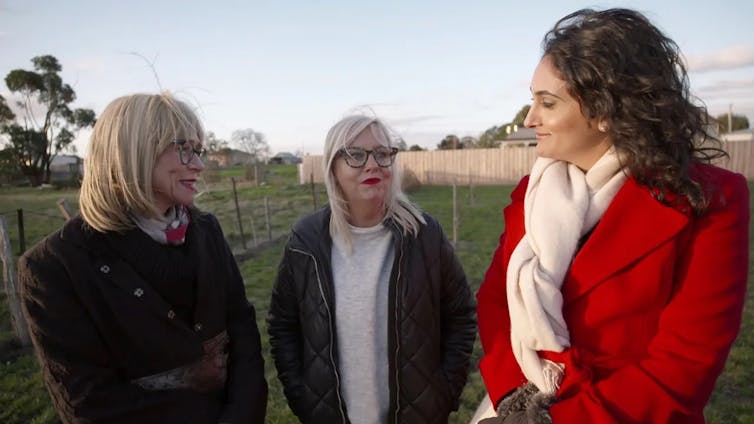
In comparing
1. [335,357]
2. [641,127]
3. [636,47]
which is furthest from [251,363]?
[636,47]

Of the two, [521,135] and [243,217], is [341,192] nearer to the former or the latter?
[243,217]

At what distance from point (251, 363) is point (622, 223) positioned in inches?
62.6

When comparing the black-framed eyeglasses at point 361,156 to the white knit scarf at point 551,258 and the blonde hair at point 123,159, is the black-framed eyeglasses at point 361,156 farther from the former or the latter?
the white knit scarf at point 551,258

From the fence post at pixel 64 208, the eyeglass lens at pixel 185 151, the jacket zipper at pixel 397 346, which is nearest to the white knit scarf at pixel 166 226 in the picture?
the eyeglass lens at pixel 185 151

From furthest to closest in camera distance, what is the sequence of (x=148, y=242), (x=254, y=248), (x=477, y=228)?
1. (x=477, y=228)
2. (x=254, y=248)
3. (x=148, y=242)

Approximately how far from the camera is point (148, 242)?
1722mm

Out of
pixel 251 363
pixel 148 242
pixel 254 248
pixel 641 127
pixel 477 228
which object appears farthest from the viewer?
pixel 477 228

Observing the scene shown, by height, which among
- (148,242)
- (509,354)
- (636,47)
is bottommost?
(509,354)

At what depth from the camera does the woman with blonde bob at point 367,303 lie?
2045mm

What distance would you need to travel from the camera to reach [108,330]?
64.2 inches

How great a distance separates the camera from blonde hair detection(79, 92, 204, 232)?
1.67 metres

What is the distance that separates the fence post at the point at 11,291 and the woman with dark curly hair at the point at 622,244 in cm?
554

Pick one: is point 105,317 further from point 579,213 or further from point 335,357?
point 579,213

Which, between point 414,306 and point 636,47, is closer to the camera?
point 636,47
